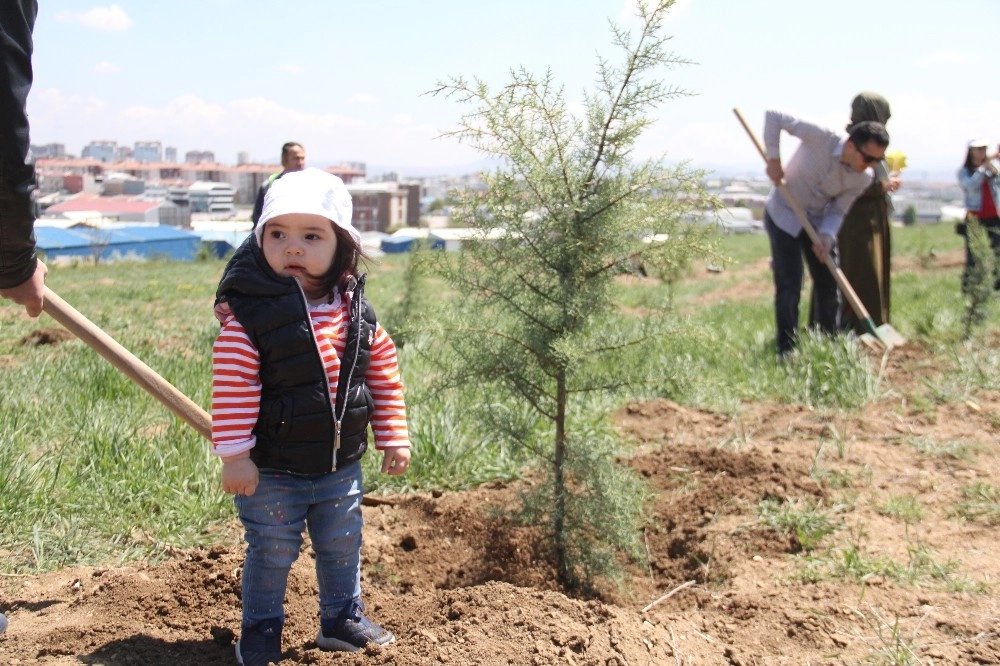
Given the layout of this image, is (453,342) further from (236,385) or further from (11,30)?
(11,30)

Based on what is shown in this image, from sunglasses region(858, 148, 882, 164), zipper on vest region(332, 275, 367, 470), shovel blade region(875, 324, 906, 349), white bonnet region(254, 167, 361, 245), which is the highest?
Answer: sunglasses region(858, 148, 882, 164)

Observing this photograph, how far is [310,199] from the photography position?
2.43 m

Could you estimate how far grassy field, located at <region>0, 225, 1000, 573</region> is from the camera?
333 centimetres

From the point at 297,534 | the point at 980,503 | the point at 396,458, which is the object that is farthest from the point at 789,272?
Result: the point at 297,534

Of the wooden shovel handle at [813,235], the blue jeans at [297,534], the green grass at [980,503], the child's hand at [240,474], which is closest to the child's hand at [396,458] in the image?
the blue jeans at [297,534]

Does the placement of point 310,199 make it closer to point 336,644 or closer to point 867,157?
point 336,644

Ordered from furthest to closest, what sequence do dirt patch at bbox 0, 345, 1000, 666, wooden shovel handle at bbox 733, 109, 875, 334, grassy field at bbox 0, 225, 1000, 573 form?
1. wooden shovel handle at bbox 733, 109, 875, 334
2. grassy field at bbox 0, 225, 1000, 573
3. dirt patch at bbox 0, 345, 1000, 666

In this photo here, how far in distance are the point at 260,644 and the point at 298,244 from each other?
3.78ft

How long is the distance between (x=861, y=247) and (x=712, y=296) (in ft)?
25.0

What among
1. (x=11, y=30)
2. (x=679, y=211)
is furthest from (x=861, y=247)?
(x=11, y=30)

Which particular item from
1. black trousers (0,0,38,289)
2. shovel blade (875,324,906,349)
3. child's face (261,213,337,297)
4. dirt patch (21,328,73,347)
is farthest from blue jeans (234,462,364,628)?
shovel blade (875,324,906,349)

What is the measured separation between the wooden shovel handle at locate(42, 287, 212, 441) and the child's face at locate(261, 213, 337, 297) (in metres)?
0.57

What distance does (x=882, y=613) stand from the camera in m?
2.92

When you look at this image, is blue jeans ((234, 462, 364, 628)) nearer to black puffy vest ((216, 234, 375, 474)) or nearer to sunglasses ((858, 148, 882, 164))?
black puffy vest ((216, 234, 375, 474))
